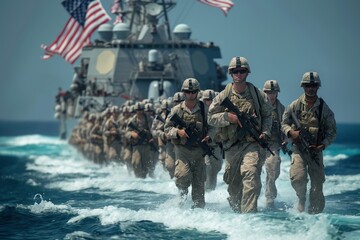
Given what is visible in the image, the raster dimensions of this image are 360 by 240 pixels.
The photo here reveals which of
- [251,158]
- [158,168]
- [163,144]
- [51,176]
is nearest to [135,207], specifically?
[251,158]

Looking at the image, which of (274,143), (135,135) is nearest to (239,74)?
(274,143)

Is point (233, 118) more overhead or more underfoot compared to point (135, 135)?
more overhead

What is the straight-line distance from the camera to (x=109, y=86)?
160 feet

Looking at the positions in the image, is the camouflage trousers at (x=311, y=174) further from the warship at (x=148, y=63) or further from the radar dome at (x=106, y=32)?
the radar dome at (x=106, y=32)

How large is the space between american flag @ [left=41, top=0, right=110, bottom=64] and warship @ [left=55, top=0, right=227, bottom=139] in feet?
5.44

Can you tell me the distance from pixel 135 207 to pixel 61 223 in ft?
9.44

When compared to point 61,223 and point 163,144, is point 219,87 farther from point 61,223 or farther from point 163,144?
point 61,223

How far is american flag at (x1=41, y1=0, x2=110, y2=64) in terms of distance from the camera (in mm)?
47875

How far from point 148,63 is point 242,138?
33234mm

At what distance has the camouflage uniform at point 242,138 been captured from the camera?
1439 cm

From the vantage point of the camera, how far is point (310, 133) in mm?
15094

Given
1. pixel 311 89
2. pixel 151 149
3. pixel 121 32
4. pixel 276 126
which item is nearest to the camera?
pixel 311 89

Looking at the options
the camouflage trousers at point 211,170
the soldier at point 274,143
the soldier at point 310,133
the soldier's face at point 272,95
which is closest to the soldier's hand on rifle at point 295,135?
the soldier at point 310,133

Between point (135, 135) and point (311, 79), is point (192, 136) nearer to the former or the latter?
point (311, 79)
